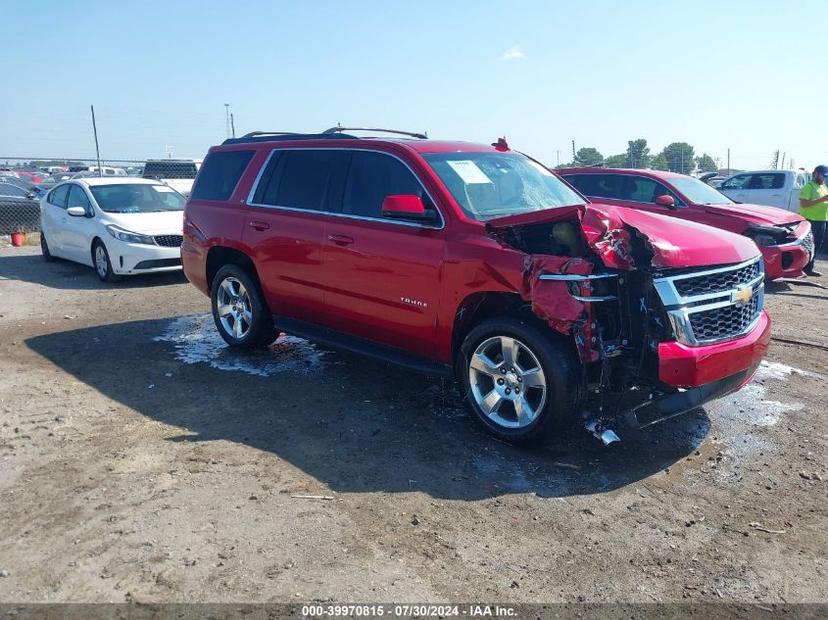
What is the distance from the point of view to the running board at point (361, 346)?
5004 millimetres

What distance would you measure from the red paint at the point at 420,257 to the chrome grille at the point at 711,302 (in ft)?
0.30

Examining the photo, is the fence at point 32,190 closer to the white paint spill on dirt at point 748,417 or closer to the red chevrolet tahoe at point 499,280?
the red chevrolet tahoe at point 499,280

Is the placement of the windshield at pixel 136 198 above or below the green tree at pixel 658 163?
below

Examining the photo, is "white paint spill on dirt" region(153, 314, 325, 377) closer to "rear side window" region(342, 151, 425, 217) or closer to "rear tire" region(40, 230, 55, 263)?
"rear side window" region(342, 151, 425, 217)

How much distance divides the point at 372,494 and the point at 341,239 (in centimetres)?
224

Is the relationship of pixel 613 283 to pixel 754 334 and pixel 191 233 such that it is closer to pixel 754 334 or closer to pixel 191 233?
pixel 754 334

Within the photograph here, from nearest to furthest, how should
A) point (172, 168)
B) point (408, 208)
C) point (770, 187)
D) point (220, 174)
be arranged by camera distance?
point (408, 208)
point (220, 174)
point (770, 187)
point (172, 168)

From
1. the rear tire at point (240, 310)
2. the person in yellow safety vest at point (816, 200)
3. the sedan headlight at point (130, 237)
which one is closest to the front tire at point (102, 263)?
the sedan headlight at point (130, 237)

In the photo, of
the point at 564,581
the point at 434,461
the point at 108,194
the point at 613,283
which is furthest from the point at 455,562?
the point at 108,194

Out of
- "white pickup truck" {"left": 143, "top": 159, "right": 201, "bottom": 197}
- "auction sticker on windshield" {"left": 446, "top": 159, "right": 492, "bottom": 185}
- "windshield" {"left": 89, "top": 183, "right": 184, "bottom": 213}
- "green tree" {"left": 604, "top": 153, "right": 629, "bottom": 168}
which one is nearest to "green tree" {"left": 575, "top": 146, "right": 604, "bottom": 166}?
"green tree" {"left": 604, "top": 153, "right": 629, "bottom": 168}

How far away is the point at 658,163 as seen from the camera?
26578 millimetres

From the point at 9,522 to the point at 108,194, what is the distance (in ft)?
29.4

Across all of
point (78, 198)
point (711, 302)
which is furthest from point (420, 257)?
point (78, 198)

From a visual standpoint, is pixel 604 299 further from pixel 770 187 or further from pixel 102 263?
pixel 770 187
